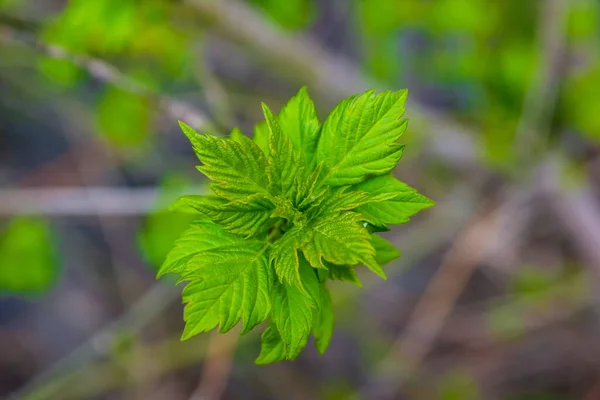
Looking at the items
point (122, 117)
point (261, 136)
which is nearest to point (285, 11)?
point (122, 117)

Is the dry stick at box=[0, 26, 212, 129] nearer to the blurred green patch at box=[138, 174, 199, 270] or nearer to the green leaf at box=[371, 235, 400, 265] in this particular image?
the green leaf at box=[371, 235, 400, 265]

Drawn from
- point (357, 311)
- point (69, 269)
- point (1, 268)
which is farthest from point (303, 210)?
point (69, 269)

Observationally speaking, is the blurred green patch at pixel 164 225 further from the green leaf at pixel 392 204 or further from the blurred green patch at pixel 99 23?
the green leaf at pixel 392 204

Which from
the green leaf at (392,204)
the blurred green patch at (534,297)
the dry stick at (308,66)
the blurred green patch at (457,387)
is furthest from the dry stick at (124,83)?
the blurred green patch at (457,387)

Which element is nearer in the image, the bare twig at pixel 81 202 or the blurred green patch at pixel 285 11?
the bare twig at pixel 81 202

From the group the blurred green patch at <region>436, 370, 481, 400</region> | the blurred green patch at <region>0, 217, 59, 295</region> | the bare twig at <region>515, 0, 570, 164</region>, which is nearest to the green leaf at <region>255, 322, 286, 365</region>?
the blurred green patch at <region>0, 217, 59, 295</region>

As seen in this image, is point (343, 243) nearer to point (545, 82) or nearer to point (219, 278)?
point (219, 278)
